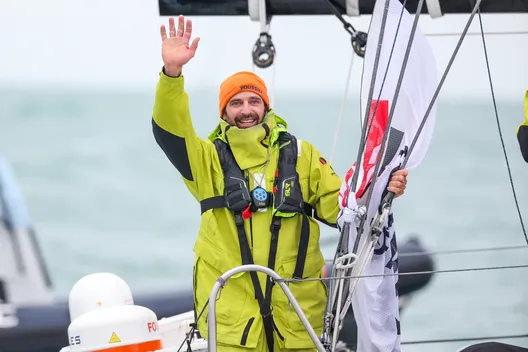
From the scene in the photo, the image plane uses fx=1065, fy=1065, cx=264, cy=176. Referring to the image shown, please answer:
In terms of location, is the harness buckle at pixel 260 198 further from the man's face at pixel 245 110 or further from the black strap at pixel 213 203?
the man's face at pixel 245 110

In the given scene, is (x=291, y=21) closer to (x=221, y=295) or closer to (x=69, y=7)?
(x=69, y=7)

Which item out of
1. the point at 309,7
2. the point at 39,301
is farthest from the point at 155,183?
the point at 309,7

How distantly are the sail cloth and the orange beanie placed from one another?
341 millimetres

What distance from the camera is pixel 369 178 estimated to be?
2.80 meters

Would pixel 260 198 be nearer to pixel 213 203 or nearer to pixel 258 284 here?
pixel 213 203

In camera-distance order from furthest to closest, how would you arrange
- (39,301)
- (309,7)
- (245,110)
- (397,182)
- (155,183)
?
1. (155,183)
2. (39,301)
3. (309,7)
4. (245,110)
5. (397,182)

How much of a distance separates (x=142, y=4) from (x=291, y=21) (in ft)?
8.77

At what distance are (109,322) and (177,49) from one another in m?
0.87

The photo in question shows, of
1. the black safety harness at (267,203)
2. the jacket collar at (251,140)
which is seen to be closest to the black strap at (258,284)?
the black safety harness at (267,203)

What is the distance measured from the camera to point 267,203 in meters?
2.94

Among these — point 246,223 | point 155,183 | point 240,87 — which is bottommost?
point 246,223

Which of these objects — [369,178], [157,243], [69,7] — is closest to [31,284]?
[369,178]

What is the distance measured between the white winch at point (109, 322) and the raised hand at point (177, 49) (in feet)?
2.64

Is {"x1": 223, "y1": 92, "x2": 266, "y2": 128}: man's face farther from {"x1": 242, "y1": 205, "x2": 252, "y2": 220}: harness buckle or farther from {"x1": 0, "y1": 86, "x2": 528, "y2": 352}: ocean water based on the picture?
{"x1": 0, "y1": 86, "x2": 528, "y2": 352}: ocean water
